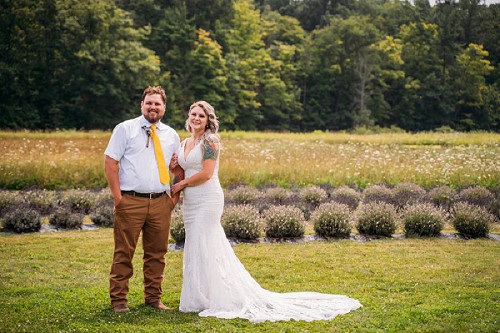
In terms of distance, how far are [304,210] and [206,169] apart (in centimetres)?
758

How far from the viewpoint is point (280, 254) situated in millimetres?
10453

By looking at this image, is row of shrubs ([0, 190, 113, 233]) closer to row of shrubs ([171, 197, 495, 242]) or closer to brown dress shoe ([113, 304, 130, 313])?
row of shrubs ([171, 197, 495, 242])

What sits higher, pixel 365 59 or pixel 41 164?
pixel 365 59

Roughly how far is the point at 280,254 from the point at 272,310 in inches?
142

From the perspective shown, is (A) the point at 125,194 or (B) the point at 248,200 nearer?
(A) the point at 125,194

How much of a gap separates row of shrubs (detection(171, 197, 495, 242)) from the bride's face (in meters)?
4.84

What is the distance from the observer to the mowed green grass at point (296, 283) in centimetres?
636

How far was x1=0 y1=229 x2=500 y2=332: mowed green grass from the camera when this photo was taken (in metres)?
6.36

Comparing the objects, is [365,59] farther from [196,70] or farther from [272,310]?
[272,310]


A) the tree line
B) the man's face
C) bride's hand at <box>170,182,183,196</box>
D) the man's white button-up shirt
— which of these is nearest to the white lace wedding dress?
bride's hand at <box>170,182,183,196</box>

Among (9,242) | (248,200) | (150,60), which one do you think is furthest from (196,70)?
(9,242)

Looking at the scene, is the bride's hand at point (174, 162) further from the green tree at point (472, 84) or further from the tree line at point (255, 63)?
the green tree at point (472, 84)

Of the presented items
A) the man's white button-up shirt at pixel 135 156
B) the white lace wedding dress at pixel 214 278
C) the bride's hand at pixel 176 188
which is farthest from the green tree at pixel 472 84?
the man's white button-up shirt at pixel 135 156

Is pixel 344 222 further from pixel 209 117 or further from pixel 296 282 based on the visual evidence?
pixel 209 117
